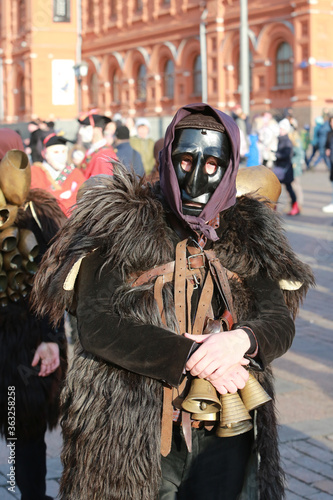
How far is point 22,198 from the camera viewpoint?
363 cm

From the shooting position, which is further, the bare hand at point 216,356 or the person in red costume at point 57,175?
the person in red costume at point 57,175

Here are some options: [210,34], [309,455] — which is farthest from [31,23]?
[309,455]

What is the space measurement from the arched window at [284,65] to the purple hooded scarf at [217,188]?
1213 inches

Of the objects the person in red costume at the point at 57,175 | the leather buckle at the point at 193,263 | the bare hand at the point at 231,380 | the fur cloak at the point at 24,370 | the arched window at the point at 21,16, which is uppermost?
the arched window at the point at 21,16

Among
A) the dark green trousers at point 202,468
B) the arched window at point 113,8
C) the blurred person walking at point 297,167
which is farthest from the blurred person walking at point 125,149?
the arched window at point 113,8

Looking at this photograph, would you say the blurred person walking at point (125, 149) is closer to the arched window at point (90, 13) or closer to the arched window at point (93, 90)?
the arched window at point (93, 90)

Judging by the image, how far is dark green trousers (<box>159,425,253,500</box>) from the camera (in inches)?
95.0

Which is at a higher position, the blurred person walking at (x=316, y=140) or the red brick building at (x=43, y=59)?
the red brick building at (x=43, y=59)

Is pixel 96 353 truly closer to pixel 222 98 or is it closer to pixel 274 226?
pixel 274 226

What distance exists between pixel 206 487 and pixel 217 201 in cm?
87

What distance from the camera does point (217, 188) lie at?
2453 mm

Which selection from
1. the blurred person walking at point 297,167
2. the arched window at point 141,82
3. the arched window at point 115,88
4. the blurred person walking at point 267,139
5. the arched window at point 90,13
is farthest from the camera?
the arched window at point 90,13

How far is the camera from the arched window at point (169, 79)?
39469 mm

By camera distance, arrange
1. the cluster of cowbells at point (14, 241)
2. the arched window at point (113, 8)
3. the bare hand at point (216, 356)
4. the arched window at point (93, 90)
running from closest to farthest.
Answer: the bare hand at point (216, 356) < the cluster of cowbells at point (14, 241) < the arched window at point (113, 8) < the arched window at point (93, 90)
